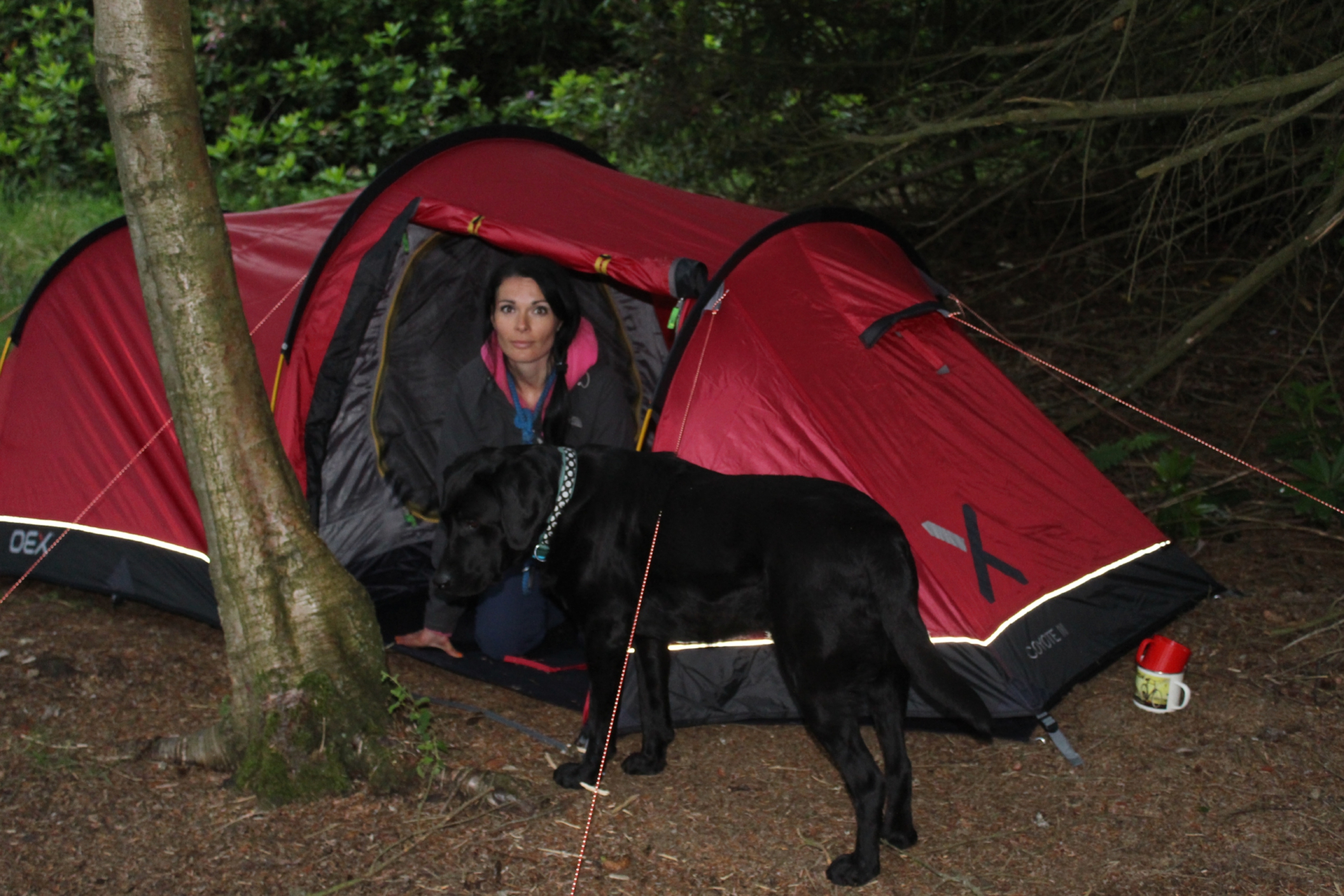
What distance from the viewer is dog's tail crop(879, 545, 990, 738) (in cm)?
273

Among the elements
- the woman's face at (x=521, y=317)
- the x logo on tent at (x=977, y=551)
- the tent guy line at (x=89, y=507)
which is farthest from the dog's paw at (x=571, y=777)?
the tent guy line at (x=89, y=507)

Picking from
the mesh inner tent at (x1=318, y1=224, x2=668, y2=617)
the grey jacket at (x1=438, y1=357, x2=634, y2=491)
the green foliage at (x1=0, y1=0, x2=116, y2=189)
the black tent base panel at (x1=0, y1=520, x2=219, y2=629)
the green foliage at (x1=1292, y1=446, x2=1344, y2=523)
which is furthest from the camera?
the green foliage at (x1=0, y1=0, x2=116, y2=189)

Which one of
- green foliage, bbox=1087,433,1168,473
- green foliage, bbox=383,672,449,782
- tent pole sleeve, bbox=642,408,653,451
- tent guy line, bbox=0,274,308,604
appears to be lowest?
green foliage, bbox=1087,433,1168,473

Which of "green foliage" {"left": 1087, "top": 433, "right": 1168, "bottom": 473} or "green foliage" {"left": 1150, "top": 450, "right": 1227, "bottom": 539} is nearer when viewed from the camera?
"green foliage" {"left": 1150, "top": 450, "right": 1227, "bottom": 539}

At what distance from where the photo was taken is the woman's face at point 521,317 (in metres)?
4.01

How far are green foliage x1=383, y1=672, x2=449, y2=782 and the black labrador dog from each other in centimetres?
32

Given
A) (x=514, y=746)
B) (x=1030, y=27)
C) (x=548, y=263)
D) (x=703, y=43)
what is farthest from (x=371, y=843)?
(x=703, y=43)

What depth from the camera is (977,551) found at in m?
3.77

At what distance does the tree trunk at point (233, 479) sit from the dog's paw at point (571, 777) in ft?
1.60

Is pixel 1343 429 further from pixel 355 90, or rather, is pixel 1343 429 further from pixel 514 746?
pixel 355 90

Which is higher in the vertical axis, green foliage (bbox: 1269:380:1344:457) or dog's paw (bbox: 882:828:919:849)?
green foliage (bbox: 1269:380:1344:457)

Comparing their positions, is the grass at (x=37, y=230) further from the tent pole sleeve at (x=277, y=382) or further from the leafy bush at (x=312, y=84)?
the tent pole sleeve at (x=277, y=382)

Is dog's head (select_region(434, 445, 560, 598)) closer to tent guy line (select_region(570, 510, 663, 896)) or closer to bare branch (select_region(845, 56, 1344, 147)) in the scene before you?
tent guy line (select_region(570, 510, 663, 896))

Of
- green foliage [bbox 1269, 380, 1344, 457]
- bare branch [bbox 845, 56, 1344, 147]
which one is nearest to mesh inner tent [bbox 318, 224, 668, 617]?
bare branch [bbox 845, 56, 1344, 147]
